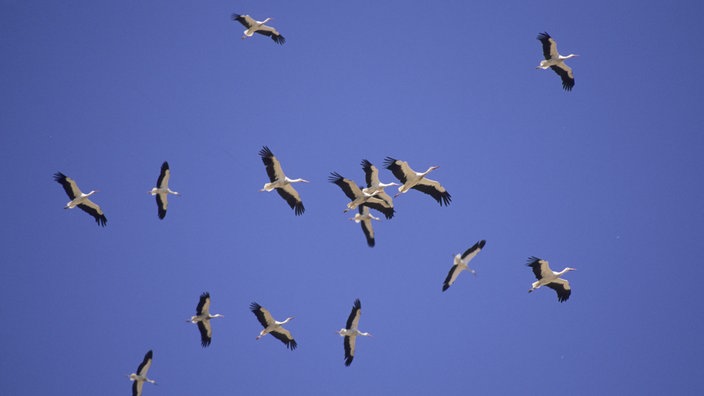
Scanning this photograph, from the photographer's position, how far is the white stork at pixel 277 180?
2458 centimetres

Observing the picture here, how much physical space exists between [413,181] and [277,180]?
13.4ft

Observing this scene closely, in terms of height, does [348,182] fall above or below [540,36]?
below

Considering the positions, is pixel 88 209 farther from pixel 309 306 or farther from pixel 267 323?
pixel 309 306

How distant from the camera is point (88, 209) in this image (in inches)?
1079

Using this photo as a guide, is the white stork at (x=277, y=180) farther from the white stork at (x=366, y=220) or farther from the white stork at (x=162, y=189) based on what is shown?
the white stork at (x=162, y=189)

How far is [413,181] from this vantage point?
23719 millimetres

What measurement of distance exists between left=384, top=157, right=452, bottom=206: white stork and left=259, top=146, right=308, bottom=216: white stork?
3.31 metres

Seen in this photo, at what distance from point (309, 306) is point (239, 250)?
23.6m

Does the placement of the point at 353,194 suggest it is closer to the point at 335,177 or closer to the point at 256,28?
the point at 335,177

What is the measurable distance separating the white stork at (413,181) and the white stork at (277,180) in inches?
130

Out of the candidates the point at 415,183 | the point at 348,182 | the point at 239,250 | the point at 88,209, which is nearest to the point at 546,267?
the point at 415,183

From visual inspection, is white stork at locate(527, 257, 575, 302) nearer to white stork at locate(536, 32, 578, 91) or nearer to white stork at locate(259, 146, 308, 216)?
white stork at locate(536, 32, 578, 91)

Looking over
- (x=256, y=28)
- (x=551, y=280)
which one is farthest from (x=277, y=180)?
(x=551, y=280)

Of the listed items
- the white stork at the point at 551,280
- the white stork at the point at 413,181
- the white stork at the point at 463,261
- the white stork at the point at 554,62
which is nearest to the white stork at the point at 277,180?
the white stork at the point at 413,181
